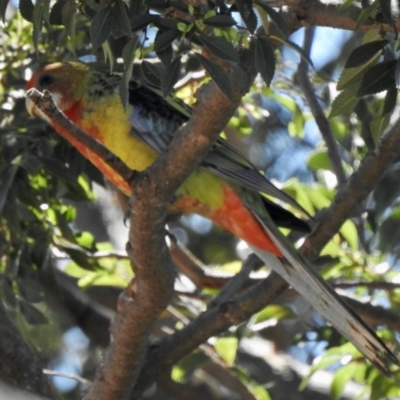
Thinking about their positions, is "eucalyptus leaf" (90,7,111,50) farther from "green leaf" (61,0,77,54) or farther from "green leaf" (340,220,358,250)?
"green leaf" (340,220,358,250)

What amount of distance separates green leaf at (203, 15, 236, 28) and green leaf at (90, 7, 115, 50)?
0.20 metres

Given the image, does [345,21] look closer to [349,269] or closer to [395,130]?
[395,130]

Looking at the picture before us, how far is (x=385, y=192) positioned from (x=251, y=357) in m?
2.00

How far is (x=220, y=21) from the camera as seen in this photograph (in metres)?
1.86

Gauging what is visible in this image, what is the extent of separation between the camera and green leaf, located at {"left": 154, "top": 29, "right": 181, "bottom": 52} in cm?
188

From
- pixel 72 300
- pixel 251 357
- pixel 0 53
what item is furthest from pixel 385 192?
pixel 72 300

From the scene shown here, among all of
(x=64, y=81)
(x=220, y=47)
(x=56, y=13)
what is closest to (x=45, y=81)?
(x=64, y=81)

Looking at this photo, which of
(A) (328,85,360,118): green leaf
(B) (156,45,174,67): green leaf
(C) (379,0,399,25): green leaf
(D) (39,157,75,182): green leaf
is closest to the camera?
(C) (379,0,399,25): green leaf

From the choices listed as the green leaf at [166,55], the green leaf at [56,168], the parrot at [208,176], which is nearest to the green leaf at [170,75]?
the green leaf at [166,55]

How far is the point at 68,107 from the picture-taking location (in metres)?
3.51

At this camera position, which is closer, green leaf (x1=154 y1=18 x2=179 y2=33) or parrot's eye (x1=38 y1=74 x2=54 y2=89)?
green leaf (x1=154 y1=18 x2=179 y2=33)

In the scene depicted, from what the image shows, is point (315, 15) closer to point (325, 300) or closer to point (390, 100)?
point (390, 100)

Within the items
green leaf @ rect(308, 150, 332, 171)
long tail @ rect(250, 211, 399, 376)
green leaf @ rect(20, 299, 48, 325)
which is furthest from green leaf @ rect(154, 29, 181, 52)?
green leaf @ rect(308, 150, 332, 171)

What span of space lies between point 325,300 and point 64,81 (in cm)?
134
